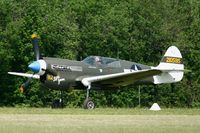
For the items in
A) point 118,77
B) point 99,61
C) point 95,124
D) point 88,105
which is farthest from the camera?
point 99,61

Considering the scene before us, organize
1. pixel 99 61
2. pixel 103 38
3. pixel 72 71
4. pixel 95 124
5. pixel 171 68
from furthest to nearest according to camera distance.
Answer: pixel 103 38 → pixel 171 68 → pixel 99 61 → pixel 72 71 → pixel 95 124

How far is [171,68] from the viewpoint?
34.0 metres

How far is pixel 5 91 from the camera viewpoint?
46125 millimetres

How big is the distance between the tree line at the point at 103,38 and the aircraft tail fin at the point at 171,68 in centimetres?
1103

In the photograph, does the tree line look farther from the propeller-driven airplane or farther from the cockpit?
the cockpit

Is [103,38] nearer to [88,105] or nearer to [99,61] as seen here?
[99,61]

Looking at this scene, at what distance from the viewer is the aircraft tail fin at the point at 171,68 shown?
109 feet

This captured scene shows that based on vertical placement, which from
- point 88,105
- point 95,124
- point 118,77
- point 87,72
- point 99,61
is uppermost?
point 99,61

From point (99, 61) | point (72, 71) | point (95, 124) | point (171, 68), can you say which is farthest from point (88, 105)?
point (95, 124)

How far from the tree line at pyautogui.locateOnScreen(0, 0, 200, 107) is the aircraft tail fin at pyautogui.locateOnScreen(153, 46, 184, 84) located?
36.2 feet

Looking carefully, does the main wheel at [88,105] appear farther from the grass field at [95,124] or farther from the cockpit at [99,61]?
the grass field at [95,124]

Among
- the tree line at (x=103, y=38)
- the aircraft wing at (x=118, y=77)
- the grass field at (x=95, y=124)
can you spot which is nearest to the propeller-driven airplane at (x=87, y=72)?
the aircraft wing at (x=118, y=77)

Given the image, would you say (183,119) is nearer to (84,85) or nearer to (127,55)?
(84,85)

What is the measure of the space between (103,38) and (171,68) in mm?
18119
